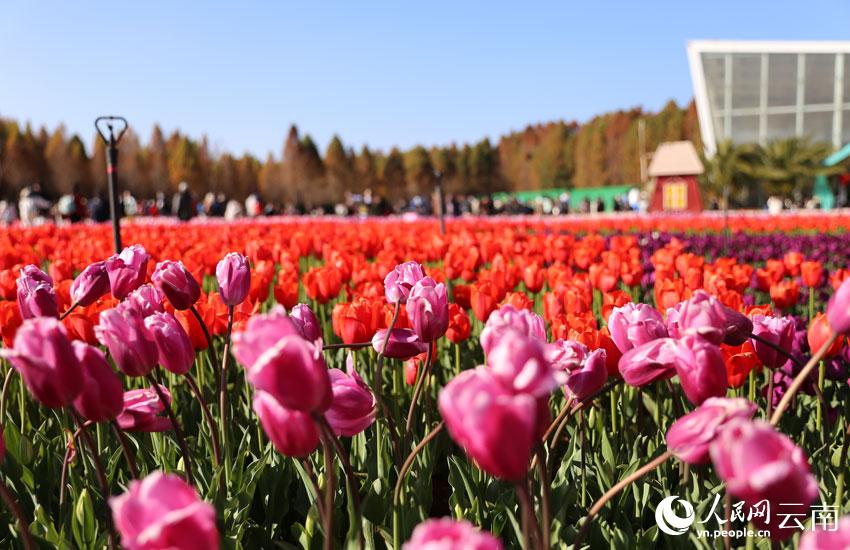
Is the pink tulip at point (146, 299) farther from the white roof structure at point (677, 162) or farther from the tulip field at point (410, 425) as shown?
the white roof structure at point (677, 162)

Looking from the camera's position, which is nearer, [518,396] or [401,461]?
[518,396]

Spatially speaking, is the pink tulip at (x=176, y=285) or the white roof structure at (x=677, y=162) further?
the white roof structure at (x=677, y=162)

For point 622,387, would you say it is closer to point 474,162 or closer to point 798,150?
point 798,150

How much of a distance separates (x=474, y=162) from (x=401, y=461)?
96068 millimetres

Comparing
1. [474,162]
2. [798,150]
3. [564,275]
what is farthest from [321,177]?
[564,275]

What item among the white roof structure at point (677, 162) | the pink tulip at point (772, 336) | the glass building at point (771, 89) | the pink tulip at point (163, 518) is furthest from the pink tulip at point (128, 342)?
the glass building at point (771, 89)

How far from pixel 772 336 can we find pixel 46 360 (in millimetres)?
1302

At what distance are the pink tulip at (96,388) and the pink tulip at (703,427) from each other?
749mm

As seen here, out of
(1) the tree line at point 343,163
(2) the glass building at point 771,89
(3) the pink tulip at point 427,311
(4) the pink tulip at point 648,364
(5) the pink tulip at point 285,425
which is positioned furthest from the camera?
(1) the tree line at point 343,163

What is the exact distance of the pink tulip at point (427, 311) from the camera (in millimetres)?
1418

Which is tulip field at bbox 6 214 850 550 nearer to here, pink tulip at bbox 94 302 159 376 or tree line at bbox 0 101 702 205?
pink tulip at bbox 94 302 159 376

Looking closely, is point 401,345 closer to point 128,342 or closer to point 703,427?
point 128,342

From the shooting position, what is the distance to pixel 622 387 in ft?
7.14

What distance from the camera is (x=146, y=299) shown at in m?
1.65
